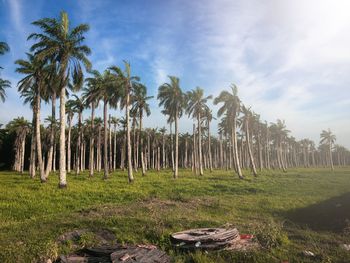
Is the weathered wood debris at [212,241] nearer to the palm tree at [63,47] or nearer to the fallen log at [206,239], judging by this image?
the fallen log at [206,239]

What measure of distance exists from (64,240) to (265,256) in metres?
7.08

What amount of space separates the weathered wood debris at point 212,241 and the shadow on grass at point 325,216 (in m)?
5.99

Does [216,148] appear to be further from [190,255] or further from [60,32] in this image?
[190,255]

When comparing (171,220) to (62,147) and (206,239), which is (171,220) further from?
(62,147)

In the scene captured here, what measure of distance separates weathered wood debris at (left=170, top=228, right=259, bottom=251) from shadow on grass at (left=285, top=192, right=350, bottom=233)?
599cm

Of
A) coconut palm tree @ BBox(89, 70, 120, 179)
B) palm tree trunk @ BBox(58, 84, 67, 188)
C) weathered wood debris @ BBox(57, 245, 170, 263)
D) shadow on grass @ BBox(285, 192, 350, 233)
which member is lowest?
shadow on grass @ BBox(285, 192, 350, 233)

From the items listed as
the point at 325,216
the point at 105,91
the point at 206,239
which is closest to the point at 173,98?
the point at 105,91

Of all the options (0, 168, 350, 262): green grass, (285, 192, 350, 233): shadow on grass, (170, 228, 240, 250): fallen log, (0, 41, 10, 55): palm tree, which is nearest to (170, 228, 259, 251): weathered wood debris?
(170, 228, 240, 250): fallen log

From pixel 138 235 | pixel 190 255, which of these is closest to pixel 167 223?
pixel 138 235

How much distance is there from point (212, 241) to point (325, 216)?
33.2ft

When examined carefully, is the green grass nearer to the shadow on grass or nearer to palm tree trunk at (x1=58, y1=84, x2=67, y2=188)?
the shadow on grass

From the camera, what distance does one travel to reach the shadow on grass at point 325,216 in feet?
48.7

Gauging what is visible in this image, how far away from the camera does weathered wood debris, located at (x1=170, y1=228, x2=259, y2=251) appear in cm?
1022

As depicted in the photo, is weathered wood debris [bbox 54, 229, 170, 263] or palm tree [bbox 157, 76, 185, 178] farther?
palm tree [bbox 157, 76, 185, 178]
